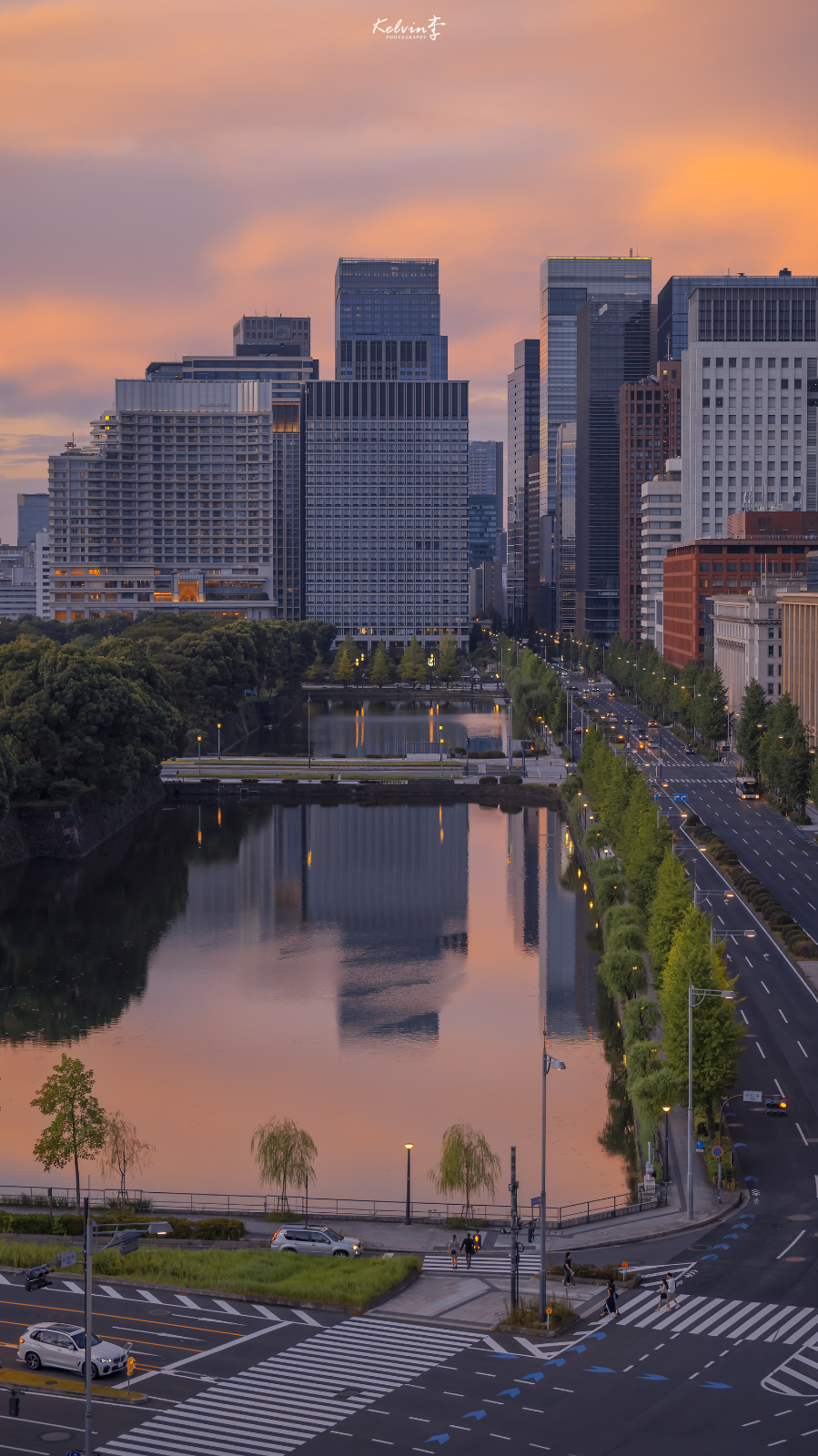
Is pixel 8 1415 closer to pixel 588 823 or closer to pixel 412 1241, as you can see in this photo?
pixel 412 1241

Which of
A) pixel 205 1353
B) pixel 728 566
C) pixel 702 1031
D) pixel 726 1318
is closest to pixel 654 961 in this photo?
pixel 702 1031

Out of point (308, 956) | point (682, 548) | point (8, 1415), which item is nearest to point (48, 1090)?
point (8, 1415)

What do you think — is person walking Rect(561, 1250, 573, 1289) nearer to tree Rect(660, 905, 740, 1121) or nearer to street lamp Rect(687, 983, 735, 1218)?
street lamp Rect(687, 983, 735, 1218)

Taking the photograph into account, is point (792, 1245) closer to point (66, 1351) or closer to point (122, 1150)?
point (66, 1351)

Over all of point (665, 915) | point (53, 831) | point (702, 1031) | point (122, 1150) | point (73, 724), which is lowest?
point (122, 1150)

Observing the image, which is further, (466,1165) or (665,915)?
(665,915)

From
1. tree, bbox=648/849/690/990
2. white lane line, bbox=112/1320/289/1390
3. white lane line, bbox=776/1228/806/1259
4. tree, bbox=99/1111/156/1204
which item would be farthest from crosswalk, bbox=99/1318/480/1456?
tree, bbox=648/849/690/990
